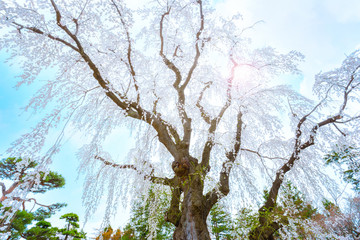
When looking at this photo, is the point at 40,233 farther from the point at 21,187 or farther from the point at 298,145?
the point at 298,145

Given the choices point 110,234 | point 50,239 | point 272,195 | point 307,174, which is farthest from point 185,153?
point 110,234

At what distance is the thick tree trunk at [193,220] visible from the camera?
7.92ft

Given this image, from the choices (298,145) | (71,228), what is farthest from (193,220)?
(71,228)

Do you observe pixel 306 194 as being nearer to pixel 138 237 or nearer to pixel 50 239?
pixel 138 237

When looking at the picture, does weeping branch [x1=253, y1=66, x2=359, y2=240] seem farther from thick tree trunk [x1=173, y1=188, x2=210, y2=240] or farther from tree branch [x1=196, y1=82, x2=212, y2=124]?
tree branch [x1=196, y1=82, x2=212, y2=124]

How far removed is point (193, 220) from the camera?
2.54 meters

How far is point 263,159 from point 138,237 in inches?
377

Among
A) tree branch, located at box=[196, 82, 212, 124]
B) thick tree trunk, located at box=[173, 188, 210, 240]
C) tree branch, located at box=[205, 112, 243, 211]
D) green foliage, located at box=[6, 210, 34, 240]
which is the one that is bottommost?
thick tree trunk, located at box=[173, 188, 210, 240]

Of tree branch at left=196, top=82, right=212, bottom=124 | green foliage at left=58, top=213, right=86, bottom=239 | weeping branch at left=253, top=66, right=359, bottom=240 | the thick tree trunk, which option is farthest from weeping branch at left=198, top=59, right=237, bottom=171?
green foliage at left=58, top=213, right=86, bottom=239

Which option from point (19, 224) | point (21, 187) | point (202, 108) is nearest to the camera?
point (21, 187)

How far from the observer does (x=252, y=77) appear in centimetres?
526

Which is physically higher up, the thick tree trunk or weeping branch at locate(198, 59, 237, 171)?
weeping branch at locate(198, 59, 237, 171)

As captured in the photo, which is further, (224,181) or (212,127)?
(212,127)

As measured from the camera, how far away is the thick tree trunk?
2.41 metres
